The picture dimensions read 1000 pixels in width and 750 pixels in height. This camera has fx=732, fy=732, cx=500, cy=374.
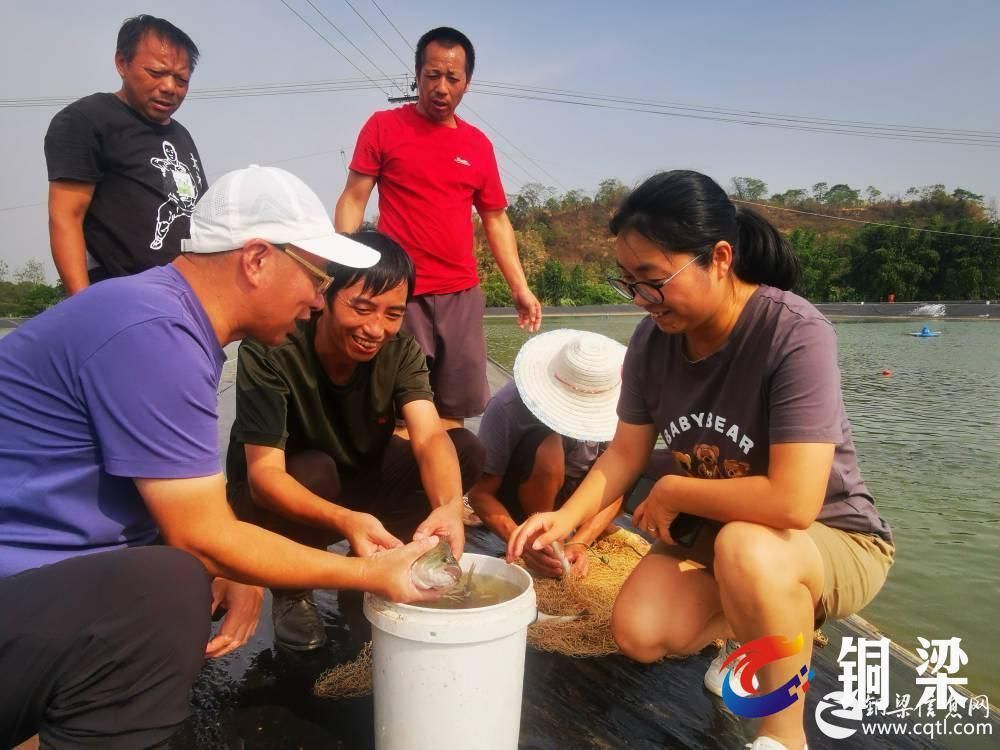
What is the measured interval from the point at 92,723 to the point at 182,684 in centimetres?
15

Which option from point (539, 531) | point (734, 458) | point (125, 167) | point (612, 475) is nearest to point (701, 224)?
point (734, 458)

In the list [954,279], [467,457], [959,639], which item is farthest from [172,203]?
[954,279]

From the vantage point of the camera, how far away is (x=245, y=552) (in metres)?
1.40

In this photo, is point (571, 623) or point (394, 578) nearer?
point (394, 578)

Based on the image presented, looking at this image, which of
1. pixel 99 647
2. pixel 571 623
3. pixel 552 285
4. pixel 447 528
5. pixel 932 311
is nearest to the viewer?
pixel 99 647

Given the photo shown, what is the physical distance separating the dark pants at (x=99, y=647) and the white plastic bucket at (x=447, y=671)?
0.38 metres

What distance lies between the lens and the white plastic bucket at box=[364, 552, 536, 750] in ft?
4.59

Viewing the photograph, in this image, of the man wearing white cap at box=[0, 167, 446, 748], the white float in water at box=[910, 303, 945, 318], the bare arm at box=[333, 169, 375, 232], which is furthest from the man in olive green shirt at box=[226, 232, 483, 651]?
the white float in water at box=[910, 303, 945, 318]

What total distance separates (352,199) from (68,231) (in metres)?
1.20

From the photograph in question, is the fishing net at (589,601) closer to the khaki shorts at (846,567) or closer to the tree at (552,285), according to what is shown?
the khaki shorts at (846,567)

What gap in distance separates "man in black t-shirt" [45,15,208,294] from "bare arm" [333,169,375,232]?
2.29 ft

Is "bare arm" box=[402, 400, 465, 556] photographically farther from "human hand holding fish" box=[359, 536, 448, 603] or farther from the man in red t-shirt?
the man in red t-shirt

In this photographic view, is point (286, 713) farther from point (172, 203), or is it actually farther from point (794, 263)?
point (172, 203)

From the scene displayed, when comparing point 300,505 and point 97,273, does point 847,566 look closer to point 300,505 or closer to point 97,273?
point 300,505
